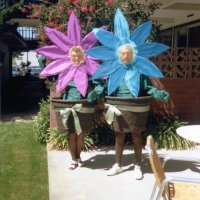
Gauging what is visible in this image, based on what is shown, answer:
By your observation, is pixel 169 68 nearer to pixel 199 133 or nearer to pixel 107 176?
pixel 107 176

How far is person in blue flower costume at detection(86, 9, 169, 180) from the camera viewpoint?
5.20 meters

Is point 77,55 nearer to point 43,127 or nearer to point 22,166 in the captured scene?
point 22,166

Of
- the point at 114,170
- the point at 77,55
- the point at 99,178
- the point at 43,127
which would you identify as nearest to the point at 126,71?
the point at 77,55

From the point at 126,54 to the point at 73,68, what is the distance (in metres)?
0.77

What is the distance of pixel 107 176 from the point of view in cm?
541

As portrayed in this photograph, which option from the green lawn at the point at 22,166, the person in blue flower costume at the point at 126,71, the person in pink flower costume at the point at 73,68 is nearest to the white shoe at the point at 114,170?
the person in blue flower costume at the point at 126,71

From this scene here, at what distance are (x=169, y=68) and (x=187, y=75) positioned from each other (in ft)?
1.30

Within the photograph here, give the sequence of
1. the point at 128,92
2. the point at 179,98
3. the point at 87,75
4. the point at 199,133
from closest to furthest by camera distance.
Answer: the point at 199,133, the point at 128,92, the point at 87,75, the point at 179,98

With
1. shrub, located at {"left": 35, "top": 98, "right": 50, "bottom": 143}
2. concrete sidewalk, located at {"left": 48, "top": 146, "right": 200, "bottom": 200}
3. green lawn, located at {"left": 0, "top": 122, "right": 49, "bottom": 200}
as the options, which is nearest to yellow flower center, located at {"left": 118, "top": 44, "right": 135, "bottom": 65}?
concrete sidewalk, located at {"left": 48, "top": 146, "right": 200, "bottom": 200}

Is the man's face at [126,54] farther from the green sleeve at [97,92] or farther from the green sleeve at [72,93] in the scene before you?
the green sleeve at [72,93]

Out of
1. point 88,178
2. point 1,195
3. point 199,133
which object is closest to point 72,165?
point 88,178

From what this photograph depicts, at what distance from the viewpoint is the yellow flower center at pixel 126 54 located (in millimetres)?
5285

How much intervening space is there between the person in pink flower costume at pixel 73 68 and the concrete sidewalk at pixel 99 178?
0.30m

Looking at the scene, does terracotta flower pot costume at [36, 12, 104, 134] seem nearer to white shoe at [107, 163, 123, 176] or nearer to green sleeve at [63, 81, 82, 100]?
green sleeve at [63, 81, 82, 100]
